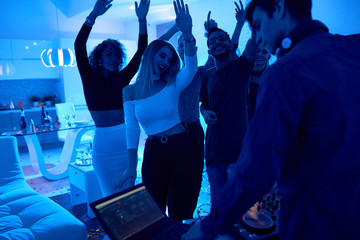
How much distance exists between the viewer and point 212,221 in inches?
24.3

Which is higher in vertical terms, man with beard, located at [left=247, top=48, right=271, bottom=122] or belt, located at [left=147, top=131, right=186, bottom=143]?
man with beard, located at [left=247, top=48, right=271, bottom=122]

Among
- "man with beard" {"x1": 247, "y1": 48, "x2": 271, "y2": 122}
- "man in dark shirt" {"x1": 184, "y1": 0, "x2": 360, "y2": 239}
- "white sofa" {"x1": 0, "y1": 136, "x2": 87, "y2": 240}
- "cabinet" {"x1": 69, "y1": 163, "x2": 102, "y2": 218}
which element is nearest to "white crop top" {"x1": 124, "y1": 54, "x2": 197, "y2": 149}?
"white sofa" {"x1": 0, "y1": 136, "x2": 87, "y2": 240}

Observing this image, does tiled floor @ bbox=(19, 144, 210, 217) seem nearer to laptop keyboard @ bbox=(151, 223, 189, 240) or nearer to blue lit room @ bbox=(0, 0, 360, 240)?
blue lit room @ bbox=(0, 0, 360, 240)

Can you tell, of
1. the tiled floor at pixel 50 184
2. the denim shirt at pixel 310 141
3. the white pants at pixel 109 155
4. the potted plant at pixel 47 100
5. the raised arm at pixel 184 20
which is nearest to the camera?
the denim shirt at pixel 310 141

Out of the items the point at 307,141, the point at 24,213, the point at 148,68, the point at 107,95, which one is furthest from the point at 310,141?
the point at 24,213

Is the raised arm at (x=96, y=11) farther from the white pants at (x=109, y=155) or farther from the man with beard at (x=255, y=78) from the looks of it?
the man with beard at (x=255, y=78)

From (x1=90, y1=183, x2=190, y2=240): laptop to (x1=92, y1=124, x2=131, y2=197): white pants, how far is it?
870 mm

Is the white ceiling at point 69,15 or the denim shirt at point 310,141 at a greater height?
the white ceiling at point 69,15

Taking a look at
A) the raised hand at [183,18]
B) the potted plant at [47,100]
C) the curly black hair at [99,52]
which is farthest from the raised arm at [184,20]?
the potted plant at [47,100]

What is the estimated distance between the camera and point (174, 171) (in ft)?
5.22

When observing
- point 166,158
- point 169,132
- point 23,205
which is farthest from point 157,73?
point 23,205

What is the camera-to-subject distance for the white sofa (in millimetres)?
1626

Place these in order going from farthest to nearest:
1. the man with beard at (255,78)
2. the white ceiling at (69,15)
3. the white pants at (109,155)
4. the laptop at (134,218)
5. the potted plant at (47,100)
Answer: the potted plant at (47,100)
the white ceiling at (69,15)
the man with beard at (255,78)
the white pants at (109,155)
the laptop at (134,218)

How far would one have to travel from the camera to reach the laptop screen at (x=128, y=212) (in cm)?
91
